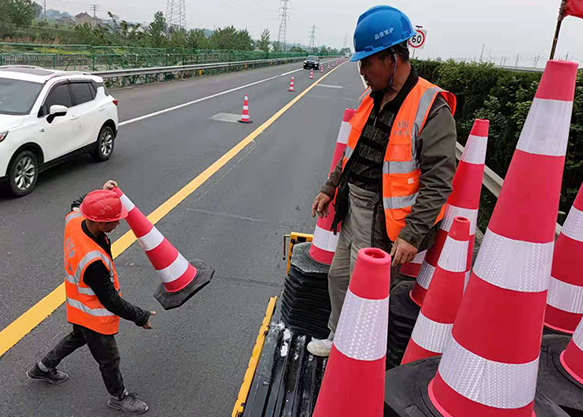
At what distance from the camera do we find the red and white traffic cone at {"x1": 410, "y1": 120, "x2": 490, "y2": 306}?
2.84 meters

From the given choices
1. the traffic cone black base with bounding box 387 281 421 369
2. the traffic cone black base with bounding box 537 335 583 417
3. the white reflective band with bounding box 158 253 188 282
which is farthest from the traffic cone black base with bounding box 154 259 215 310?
the traffic cone black base with bounding box 537 335 583 417

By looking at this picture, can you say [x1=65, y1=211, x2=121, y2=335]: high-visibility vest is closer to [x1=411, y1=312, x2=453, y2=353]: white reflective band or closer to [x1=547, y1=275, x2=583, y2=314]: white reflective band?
[x1=411, y1=312, x2=453, y2=353]: white reflective band

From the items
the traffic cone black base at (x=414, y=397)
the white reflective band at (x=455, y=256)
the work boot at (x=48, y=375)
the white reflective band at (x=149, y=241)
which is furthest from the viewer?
the white reflective band at (x=149, y=241)

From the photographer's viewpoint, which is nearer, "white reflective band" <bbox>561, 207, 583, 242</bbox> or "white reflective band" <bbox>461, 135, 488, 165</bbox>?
"white reflective band" <bbox>561, 207, 583, 242</bbox>

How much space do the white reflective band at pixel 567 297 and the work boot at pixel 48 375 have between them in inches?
124

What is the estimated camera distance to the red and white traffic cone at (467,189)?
2.84m

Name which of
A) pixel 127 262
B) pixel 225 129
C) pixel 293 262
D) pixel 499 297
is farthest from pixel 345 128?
pixel 225 129

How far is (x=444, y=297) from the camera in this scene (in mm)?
2404

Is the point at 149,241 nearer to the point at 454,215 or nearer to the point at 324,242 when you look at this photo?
the point at 324,242

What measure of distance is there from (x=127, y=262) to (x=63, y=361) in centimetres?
164

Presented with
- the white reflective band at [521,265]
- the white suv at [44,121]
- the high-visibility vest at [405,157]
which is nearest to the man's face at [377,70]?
the high-visibility vest at [405,157]

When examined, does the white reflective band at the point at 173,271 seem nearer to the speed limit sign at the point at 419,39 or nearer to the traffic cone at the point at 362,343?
the traffic cone at the point at 362,343

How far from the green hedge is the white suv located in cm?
648

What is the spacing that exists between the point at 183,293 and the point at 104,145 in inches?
246
